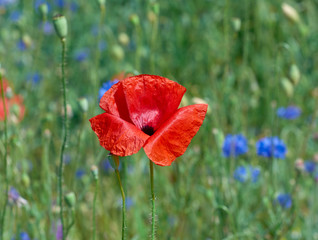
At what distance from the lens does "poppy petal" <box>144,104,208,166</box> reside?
99 cm

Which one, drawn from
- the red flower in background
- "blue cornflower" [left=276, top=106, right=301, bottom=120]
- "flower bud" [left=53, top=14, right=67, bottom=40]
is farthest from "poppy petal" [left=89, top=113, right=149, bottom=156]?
"blue cornflower" [left=276, top=106, right=301, bottom=120]

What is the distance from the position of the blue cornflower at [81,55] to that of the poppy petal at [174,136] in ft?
8.69

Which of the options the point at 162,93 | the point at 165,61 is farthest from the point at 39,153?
the point at 162,93

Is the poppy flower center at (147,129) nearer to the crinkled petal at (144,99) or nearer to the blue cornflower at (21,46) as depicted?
the crinkled petal at (144,99)

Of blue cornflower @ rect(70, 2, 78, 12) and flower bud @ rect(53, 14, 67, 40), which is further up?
blue cornflower @ rect(70, 2, 78, 12)

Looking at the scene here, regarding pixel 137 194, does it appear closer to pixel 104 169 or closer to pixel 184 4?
pixel 104 169

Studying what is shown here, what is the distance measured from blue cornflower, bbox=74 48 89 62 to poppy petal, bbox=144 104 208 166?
2649 millimetres

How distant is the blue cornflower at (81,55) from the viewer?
3.59m

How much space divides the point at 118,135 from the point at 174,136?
0.11 metres

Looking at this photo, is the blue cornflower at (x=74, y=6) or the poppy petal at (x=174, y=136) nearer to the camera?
the poppy petal at (x=174, y=136)

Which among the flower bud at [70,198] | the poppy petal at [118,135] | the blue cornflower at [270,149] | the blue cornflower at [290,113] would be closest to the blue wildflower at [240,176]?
the blue cornflower at [270,149]

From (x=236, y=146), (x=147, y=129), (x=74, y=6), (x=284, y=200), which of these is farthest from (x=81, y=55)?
(x=147, y=129)

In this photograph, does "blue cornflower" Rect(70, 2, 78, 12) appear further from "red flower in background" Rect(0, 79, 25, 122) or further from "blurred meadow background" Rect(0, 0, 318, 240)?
"red flower in background" Rect(0, 79, 25, 122)

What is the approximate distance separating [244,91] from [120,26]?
3.53ft
